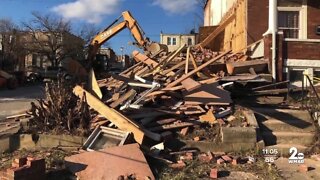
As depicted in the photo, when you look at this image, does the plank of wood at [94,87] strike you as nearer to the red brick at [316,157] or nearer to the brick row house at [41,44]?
the red brick at [316,157]

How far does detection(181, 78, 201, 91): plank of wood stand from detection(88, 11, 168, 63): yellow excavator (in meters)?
9.20

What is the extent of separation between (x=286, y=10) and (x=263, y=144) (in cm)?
949

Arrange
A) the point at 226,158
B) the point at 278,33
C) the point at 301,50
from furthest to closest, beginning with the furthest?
the point at 301,50 < the point at 278,33 < the point at 226,158

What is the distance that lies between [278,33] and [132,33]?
990 centimetres

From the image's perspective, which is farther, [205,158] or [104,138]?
[104,138]

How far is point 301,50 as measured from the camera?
15.4 meters

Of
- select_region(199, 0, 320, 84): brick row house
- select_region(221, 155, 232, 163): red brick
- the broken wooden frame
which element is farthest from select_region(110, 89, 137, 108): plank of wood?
select_region(199, 0, 320, 84): brick row house

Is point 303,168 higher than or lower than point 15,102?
lower

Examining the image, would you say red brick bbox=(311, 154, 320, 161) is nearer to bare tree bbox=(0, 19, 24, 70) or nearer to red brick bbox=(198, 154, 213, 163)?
red brick bbox=(198, 154, 213, 163)

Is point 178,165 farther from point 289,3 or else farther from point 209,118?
point 289,3

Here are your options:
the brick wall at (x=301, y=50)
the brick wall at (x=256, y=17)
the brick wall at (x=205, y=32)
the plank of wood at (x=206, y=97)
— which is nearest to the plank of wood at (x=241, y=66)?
the brick wall at (x=301, y=50)

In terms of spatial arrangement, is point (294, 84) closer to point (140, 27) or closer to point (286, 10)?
point (286, 10)

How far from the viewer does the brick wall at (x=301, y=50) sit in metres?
15.3

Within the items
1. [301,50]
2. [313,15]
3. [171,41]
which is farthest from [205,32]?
[171,41]
